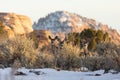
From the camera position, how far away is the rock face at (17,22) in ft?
386


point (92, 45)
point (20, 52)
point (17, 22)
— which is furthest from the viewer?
point (17, 22)

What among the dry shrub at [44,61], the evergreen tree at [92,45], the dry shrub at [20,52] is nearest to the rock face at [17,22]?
the evergreen tree at [92,45]

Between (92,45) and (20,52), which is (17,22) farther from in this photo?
(20,52)

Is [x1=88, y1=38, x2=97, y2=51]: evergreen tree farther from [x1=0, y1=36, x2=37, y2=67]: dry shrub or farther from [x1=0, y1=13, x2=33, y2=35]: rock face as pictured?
[x1=0, y1=13, x2=33, y2=35]: rock face

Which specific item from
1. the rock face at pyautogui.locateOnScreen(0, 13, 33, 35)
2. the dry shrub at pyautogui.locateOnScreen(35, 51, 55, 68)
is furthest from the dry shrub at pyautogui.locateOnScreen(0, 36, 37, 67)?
the rock face at pyautogui.locateOnScreen(0, 13, 33, 35)

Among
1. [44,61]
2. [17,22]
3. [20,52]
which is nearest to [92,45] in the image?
[20,52]

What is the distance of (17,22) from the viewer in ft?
408

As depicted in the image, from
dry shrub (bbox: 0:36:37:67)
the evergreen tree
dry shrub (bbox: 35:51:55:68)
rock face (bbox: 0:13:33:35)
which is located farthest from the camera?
rock face (bbox: 0:13:33:35)

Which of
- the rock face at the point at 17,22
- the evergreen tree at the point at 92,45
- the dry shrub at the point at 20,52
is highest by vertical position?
the rock face at the point at 17,22

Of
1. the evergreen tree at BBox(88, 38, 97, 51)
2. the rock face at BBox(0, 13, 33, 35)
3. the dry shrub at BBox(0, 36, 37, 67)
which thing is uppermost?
the rock face at BBox(0, 13, 33, 35)

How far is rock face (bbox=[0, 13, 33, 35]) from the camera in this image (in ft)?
386

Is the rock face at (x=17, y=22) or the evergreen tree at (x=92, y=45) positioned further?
the rock face at (x=17, y=22)

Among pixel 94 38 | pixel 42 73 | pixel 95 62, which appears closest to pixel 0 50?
pixel 95 62

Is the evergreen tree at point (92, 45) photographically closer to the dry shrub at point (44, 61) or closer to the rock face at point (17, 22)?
the dry shrub at point (44, 61)
